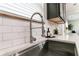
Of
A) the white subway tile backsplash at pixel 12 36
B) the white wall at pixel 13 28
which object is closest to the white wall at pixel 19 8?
the white wall at pixel 13 28

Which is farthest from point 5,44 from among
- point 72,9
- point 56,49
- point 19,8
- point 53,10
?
point 72,9

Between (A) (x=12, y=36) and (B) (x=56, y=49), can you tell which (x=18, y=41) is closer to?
(A) (x=12, y=36)

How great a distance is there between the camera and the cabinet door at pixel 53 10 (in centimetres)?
167

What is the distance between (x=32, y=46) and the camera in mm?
879

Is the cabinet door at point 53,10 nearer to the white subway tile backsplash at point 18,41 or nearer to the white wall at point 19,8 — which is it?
the white wall at point 19,8

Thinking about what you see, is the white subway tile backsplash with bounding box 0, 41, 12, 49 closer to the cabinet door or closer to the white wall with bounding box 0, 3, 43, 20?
the white wall with bounding box 0, 3, 43, 20

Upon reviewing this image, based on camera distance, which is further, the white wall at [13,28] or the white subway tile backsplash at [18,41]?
the white subway tile backsplash at [18,41]

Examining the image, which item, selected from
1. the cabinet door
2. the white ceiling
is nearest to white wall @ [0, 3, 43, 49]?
the cabinet door

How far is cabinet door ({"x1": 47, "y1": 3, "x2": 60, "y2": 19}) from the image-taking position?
167 centimetres

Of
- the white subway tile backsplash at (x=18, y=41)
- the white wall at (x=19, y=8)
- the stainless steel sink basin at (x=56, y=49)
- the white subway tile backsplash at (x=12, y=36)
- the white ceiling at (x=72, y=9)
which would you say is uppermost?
the white ceiling at (x=72, y=9)

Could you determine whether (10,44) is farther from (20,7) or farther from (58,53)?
(58,53)

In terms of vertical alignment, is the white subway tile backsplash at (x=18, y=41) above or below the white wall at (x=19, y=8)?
below

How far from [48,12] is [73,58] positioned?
1.50 metres

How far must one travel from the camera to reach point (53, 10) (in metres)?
1.76
